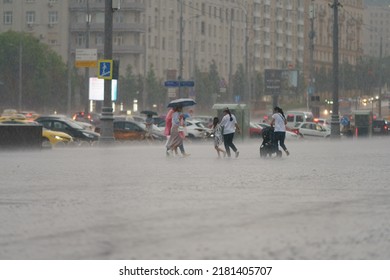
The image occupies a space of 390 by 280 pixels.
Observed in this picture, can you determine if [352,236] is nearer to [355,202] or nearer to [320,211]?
[320,211]

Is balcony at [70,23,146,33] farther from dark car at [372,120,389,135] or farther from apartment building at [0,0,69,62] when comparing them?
dark car at [372,120,389,135]

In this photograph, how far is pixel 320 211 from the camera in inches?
679

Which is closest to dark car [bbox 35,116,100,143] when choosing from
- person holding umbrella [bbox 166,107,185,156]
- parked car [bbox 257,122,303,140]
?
person holding umbrella [bbox 166,107,185,156]

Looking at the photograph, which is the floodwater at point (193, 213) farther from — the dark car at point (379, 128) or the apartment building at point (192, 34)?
the apartment building at point (192, 34)

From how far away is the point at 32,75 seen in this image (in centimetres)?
12625

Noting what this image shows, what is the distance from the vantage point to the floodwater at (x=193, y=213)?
492 inches

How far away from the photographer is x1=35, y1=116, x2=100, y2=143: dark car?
5522 centimetres

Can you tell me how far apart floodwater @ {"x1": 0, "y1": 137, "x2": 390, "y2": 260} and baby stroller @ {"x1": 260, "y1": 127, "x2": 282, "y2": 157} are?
8.19 m

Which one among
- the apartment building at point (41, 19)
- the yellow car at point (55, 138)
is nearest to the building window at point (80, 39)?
the apartment building at point (41, 19)

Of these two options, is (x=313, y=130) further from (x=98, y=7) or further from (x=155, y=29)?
(x=155, y=29)

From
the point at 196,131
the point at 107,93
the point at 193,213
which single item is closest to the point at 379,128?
the point at 196,131

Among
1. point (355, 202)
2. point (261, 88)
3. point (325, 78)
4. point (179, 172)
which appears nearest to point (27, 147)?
point (179, 172)

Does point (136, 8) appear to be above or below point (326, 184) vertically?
above

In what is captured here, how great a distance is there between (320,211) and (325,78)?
576 ft
